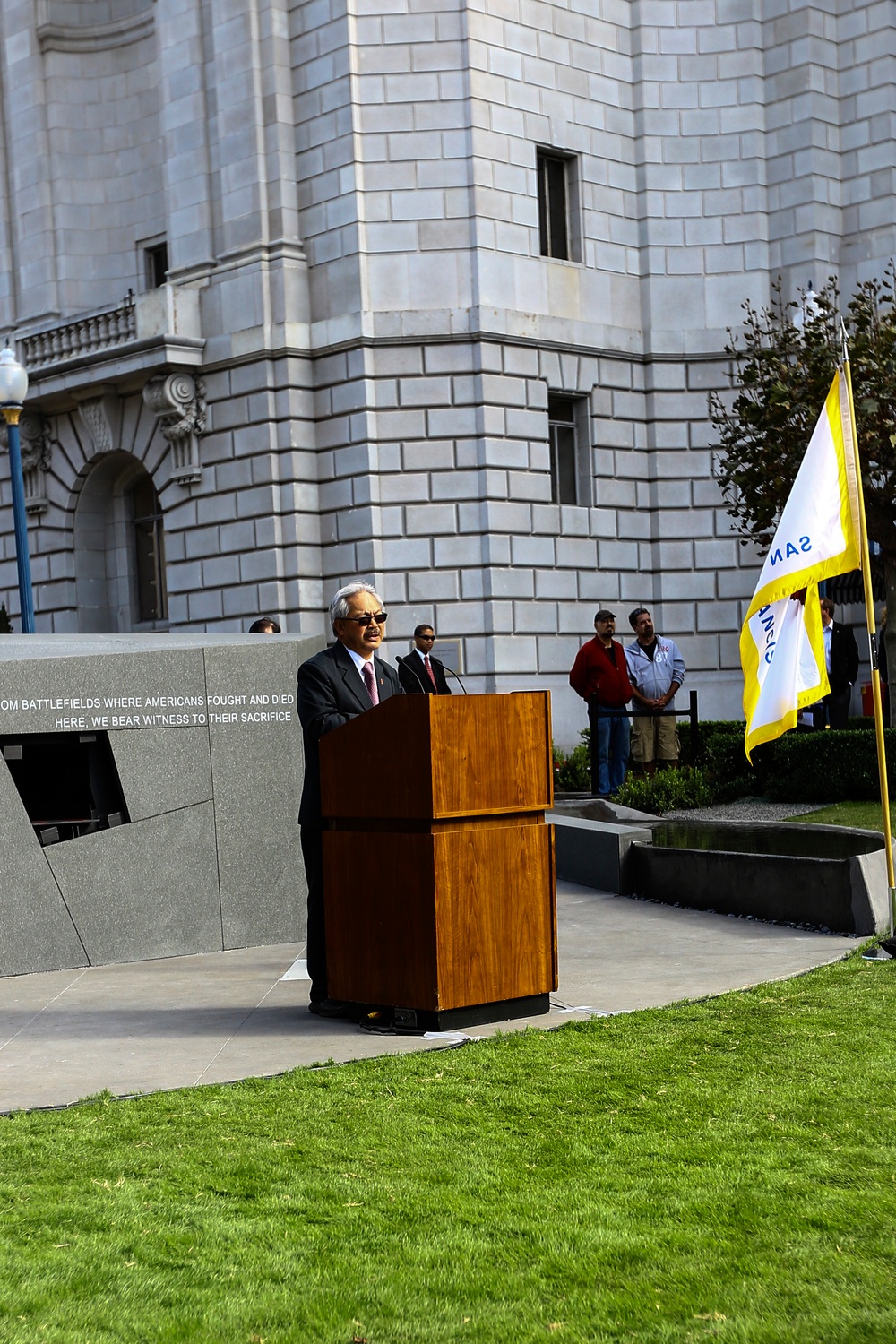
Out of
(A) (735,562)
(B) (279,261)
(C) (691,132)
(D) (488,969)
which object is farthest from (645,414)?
(D) (488,969)

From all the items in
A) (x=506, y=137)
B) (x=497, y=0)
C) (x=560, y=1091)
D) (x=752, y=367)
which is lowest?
(x=560, y=1091)

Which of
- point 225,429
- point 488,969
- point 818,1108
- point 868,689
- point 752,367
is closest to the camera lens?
point 818,1108

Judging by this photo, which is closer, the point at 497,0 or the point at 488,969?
the point at 488,969

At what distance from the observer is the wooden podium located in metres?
6.99

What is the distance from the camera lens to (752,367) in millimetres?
20312

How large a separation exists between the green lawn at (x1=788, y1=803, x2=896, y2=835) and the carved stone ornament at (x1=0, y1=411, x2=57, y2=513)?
1737 cm

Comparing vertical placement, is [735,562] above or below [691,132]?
below

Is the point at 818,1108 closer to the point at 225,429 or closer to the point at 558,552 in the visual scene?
the point at 558,552

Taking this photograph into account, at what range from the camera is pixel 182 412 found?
25.0m

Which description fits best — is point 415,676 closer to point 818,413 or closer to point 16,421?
point 16,421

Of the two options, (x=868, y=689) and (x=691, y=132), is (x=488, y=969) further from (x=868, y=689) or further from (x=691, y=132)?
(x=691, y=132)

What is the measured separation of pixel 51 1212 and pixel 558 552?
20.1m

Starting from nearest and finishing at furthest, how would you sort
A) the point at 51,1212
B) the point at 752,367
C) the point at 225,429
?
the point at 51,1212 < the point at 752,367 < the point at 225,429

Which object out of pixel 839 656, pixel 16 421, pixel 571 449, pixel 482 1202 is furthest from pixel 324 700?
pixel 571 449
